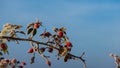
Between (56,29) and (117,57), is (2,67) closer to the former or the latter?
(56,29)

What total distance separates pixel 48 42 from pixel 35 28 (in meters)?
0.33

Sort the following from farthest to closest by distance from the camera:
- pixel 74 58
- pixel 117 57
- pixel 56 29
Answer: pixel 117 57 → pixel 56 29 → pixel 74 58

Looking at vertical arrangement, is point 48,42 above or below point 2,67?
above

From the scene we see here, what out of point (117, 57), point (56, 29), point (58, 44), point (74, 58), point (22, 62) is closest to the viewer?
Result: point (74, 58)

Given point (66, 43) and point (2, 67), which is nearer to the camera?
point (66, 43)

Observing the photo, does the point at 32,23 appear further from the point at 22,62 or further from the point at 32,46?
the point at 22,62

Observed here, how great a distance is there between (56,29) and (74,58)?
1.15 m

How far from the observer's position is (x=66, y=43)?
658 centimetres

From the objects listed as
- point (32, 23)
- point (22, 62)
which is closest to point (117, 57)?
point (22, 62)

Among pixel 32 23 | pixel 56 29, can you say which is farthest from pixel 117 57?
pixel 32 23

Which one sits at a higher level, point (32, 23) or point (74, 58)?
point (32, 23)

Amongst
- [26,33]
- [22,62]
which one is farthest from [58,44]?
[22,62]

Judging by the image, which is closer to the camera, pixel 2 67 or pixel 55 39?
A: pixel 55 39

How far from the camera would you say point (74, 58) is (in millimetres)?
6152
